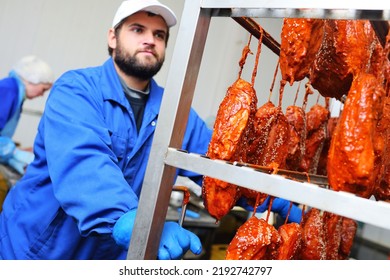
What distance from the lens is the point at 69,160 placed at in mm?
1659

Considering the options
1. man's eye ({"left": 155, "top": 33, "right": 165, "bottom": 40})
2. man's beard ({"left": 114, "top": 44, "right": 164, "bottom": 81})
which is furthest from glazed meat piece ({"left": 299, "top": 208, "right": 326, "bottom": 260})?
man's eye ({"left": 155, "top": 33, "right": 165, "bottom": 40})

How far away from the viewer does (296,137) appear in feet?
6.31

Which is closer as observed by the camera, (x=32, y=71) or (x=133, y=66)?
(x=133, y=66)

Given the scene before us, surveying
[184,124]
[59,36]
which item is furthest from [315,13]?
[59,36]

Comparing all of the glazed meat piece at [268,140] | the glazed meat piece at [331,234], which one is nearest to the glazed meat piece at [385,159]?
the glazed meat piece at [268,140]

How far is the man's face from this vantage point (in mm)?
2576

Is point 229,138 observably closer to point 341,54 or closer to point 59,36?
point 341,54

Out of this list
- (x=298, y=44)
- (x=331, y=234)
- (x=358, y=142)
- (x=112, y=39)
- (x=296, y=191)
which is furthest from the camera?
(x=112, y=39)

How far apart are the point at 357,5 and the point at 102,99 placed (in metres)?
1.59

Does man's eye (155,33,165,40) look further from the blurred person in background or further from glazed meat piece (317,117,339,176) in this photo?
the blurred person in background

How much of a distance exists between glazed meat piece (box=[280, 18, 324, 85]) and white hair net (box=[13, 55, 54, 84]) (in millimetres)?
4159

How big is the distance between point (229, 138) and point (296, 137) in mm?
665

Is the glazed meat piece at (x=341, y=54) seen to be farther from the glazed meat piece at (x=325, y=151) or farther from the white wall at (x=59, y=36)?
the white wall at (x=59, y=36)

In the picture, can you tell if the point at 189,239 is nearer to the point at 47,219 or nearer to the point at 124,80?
the point at 47,219
